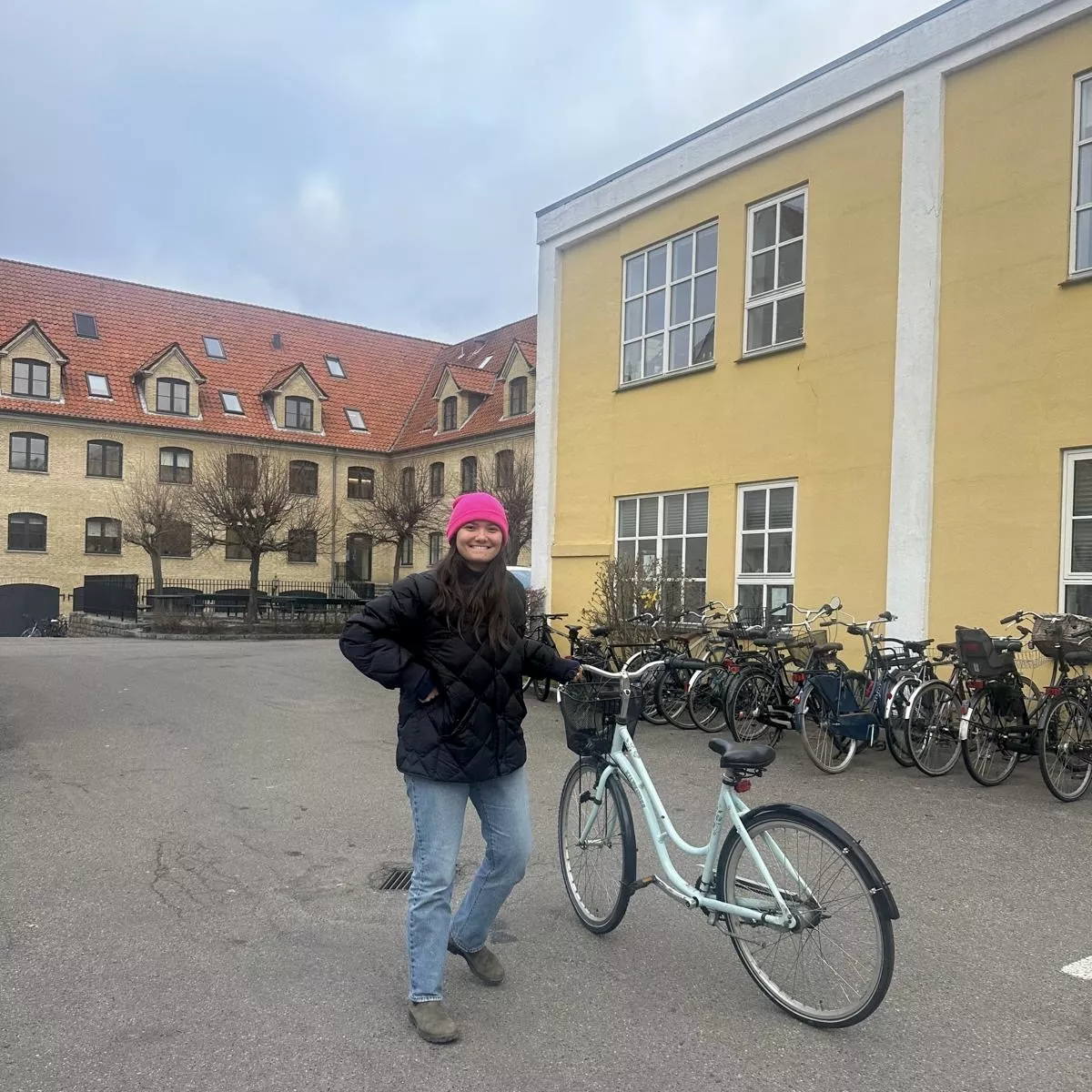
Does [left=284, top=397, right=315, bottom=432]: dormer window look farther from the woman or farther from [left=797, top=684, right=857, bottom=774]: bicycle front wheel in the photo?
the woman

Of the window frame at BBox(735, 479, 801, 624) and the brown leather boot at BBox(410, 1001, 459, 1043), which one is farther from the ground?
the window frame at BBox(735, 479, 801, 624)

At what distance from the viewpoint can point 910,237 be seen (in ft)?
33.4

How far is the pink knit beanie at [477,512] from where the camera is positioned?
3.40 metres

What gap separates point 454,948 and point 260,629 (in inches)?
1015

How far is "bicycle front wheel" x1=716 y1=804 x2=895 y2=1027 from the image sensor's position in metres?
3.11

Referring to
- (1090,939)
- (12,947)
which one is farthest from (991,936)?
(12,947)

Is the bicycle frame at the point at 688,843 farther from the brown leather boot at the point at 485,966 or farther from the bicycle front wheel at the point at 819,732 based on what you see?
the bicycle front wheel at the point at 819,732

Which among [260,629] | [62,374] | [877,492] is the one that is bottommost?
[260,629]

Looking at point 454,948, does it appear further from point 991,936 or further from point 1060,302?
point 1060,302

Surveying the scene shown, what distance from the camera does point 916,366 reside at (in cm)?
1004

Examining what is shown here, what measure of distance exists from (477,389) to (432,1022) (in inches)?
1439

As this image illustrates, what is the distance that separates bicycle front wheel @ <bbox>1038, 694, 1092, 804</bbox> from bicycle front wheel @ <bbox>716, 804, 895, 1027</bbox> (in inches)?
157

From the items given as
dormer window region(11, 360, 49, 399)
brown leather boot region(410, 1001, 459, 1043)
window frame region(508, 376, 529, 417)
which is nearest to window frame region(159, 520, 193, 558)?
dormer window region(11, 360, 49, 399)

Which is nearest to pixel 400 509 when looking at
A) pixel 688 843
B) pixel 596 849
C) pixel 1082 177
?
pixel 1082 177
